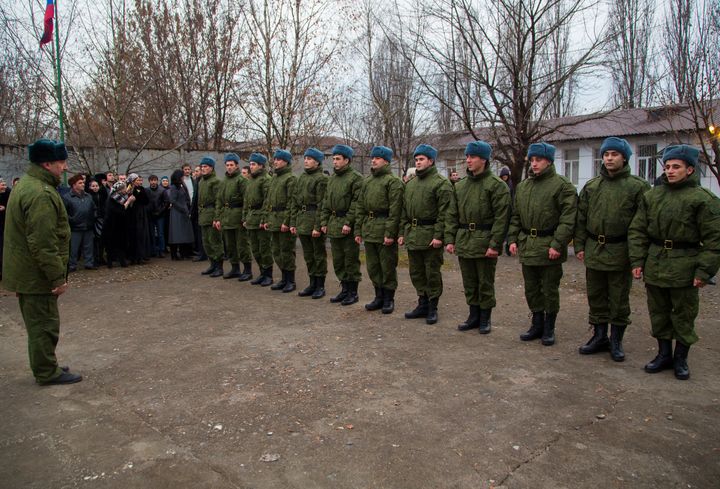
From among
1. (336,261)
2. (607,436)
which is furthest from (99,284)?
(607,436)

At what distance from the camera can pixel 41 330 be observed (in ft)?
15.3

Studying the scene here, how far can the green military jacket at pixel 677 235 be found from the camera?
447 cm

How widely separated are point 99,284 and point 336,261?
4.47 m

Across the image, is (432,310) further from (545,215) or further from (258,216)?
(258,216)

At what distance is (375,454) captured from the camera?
344cm

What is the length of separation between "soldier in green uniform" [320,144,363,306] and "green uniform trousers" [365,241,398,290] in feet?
1.33

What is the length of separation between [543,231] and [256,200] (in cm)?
495

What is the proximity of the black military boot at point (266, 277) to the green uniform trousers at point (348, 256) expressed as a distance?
5.93 ft

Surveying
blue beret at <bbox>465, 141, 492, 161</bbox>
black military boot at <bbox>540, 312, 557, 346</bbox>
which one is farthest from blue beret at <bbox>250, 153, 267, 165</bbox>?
black military boot at <bbox>540, 312, 557, 346</bbox>

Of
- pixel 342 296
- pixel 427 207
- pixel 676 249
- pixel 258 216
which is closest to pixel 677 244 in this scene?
pixel 676 249

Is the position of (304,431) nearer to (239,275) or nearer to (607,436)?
(607,436)

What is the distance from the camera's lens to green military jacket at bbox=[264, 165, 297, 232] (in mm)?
8516

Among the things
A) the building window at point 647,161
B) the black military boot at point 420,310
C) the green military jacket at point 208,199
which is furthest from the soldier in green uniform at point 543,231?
the building window at point 647,161

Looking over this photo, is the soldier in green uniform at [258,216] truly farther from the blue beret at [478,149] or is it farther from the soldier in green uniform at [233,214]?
the blue beret at [478,149]
